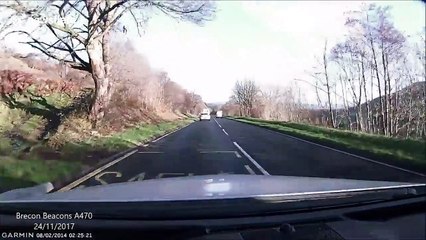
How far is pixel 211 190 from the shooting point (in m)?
3.29

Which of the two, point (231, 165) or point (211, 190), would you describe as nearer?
point (211, 190)

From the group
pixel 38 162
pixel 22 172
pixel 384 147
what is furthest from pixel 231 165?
pixel 22 172

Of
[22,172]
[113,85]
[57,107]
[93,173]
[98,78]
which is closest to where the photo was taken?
[57,107]

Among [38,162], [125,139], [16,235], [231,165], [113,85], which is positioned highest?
[113,85]

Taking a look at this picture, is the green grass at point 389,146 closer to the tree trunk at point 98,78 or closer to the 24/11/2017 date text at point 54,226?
the tree trunk at point 98,78

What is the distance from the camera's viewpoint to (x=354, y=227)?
2.83 meters

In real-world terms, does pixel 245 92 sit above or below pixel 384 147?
above

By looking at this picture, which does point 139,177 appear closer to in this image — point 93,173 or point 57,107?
point 93,173

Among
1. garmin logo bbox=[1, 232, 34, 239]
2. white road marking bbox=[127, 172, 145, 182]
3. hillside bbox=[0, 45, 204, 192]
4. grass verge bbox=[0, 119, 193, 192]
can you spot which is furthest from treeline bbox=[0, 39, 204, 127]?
garmin logo bbox=[1, 232, 34, 239]

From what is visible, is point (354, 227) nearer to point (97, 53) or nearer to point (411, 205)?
point (411, 205)

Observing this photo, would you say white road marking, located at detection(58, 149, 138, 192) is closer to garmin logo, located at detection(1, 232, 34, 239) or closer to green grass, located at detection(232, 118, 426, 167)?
garmin logo, located at detection(1, 232, 34, 239)

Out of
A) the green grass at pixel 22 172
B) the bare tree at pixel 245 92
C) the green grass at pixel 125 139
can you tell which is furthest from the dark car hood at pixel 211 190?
the green grass at pixel 125 139

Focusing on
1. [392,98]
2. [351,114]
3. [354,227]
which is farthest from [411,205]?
[351,114]

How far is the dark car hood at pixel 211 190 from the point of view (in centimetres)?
307
